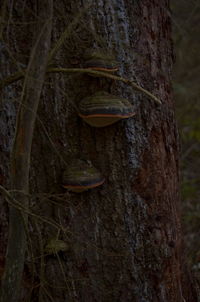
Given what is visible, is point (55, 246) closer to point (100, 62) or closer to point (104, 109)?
point (104, 109)

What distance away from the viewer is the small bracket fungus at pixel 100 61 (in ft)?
9.43

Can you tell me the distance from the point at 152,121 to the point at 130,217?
765mm

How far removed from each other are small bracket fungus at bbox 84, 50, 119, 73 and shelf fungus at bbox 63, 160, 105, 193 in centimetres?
71

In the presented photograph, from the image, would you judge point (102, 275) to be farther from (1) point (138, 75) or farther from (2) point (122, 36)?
(2) point (122, 36)

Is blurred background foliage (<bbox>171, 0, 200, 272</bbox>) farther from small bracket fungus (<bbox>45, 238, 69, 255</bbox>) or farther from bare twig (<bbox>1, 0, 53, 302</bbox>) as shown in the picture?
bare twig (<bbox>1, 0, 53, 302</bbox>)

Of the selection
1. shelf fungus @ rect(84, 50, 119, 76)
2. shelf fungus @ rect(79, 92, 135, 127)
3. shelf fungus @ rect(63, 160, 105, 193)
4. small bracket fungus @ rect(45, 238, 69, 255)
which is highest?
shelf fungus @ rect(84, 50, 119, 76)

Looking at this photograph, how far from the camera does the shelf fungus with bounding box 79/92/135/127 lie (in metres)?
2.82

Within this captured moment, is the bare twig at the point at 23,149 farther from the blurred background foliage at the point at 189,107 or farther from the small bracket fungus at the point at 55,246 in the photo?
the blurred background foliage at the point at 189,107

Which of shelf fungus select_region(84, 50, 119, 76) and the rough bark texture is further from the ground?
shelf fungus select_region(84, 50, 119, 76)

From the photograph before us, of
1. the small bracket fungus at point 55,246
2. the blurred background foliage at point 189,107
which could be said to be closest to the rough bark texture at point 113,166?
the small bracket fungus at point 55,246

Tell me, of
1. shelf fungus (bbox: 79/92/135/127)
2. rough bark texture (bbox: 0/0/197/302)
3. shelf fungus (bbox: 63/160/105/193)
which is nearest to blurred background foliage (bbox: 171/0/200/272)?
rough bark texture (bbox: 0/0/197/302)

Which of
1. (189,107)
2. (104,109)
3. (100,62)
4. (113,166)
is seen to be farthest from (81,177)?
(189,107)

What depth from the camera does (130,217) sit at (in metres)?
3.17

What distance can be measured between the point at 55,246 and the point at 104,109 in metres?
1.10
